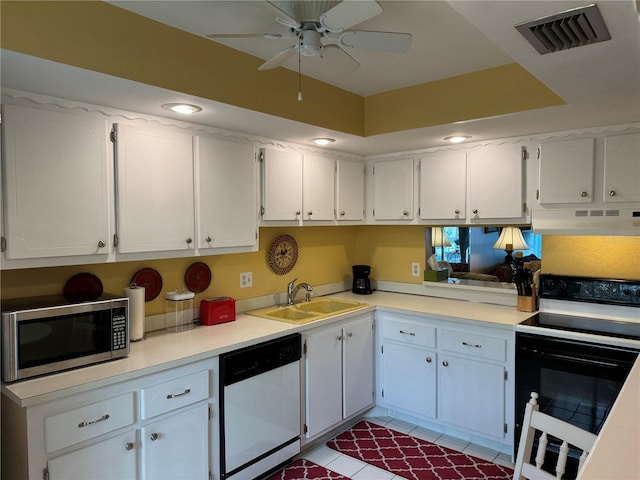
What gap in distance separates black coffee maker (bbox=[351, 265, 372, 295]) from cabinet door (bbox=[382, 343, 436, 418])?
682 millimetres

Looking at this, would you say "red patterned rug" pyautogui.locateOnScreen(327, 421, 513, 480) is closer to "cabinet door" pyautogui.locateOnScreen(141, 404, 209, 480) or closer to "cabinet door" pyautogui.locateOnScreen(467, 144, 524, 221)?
"cabinet door" pyautogui.locateOnScreen(141, 404, 209, 480)

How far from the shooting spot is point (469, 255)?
365cm

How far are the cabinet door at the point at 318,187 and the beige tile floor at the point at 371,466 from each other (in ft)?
5.39

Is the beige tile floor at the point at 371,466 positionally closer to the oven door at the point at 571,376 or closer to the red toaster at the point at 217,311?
the oven door at the point at 571,376

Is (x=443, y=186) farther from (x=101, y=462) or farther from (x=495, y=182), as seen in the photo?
(x=101, y=462)

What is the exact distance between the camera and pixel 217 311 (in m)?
2.83

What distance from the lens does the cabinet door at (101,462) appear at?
5.83ft

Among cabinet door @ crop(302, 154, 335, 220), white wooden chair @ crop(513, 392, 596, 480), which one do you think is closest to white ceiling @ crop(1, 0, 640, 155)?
cabinet door @ crop(302, 154, 335, 220)

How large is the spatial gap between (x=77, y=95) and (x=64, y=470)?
5.26ft

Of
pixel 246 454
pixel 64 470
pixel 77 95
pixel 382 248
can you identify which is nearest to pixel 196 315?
pixel 246 454

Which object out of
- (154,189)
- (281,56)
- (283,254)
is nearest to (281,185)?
(283,254)

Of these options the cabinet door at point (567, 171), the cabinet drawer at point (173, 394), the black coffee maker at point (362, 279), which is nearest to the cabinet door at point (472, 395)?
the black coffee maker at point (362, 279)

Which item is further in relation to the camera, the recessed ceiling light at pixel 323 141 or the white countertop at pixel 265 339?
the recessed ceiling light at pixel 323 141

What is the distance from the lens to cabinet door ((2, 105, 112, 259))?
186 centimetres
